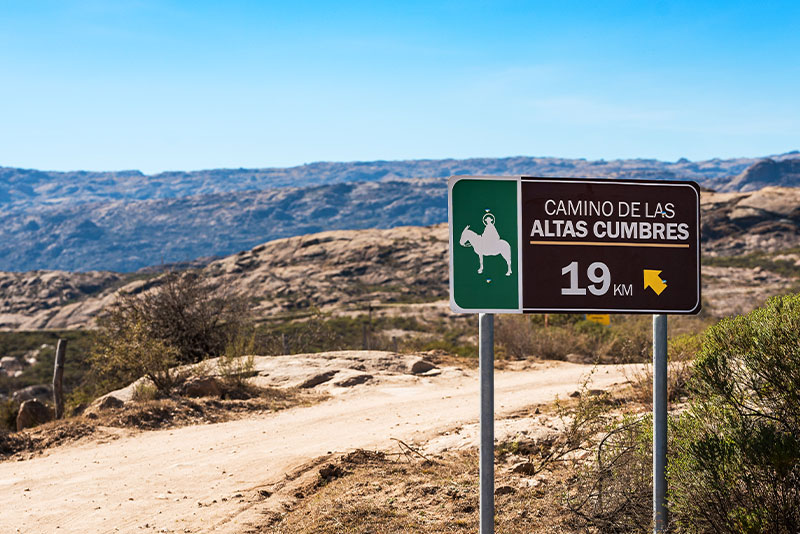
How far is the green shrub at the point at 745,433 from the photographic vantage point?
417cm

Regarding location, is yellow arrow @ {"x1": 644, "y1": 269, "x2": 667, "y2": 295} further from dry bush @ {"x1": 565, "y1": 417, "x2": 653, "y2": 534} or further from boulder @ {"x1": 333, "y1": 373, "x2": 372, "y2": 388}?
boulder @ {"x1": 333, "y1": 373, "x2": 372, "y2": 388}

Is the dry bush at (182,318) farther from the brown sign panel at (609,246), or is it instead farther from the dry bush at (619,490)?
the brown sign panel at (609,246)

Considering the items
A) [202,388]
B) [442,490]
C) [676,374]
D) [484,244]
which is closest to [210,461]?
[442,490]

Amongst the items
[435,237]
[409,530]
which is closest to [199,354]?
[409,530]

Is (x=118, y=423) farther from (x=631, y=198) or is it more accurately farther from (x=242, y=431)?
(x=631, y=198)

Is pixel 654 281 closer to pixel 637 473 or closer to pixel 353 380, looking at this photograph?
pixel 637 473

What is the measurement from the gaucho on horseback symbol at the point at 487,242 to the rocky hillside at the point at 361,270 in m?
56.0

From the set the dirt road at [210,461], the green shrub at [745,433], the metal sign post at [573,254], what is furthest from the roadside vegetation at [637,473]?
the dirt road at [210,461]

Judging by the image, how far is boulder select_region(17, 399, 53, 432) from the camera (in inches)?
527

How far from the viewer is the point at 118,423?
39.4 feet

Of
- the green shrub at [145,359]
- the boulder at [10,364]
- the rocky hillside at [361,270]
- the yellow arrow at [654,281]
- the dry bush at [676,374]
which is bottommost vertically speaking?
the boulder at [10,364]

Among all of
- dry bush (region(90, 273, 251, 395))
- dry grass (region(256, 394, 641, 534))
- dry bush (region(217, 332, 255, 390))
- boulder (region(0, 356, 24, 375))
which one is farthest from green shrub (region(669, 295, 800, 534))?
boulder (region(0, 356, 24, 375))

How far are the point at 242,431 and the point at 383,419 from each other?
2.20m

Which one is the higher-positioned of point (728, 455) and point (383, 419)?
point (728, 455)
